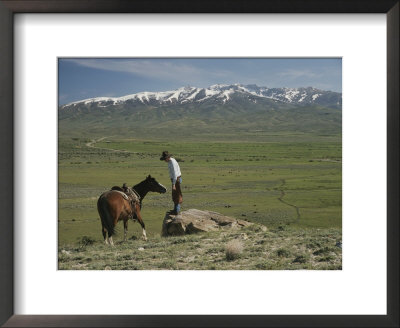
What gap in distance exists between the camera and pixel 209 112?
7.52 meters

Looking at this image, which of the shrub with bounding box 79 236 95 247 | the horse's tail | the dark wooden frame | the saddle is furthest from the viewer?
the saddle

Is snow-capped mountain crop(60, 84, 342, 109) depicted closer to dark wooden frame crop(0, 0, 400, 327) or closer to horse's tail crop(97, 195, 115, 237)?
dark wooden frame crop(0, 0, 400, 327)

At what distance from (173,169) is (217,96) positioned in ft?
4.98

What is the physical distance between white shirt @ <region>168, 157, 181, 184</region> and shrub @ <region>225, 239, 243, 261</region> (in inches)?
56.6

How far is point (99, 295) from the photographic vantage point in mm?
6012

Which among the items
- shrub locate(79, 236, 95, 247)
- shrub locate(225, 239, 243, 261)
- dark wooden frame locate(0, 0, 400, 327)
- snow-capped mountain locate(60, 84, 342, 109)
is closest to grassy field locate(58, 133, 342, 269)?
shrub locate(79, 236, 95, 247)

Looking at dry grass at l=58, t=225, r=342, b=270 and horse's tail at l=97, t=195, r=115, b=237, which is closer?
dry grass at l=58, t=225, r=342, b=270

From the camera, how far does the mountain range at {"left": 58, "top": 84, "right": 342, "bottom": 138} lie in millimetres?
6895

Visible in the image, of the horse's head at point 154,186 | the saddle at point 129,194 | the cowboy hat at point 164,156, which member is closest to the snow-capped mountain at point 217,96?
the cowboy hat at point 164,156

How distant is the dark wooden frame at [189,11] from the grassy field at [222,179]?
870 mm

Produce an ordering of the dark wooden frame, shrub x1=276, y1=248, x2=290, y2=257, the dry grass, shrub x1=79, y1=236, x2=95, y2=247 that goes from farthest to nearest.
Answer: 1. shrub x1=79, y1=236, x2=95, y2=247
2. shrub x1=276, y1=248, x2=290, y2=257
3. the dry grass
4. the dark wooden frame

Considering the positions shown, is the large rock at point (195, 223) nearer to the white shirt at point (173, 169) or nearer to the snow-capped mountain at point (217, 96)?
the white shirt at point (173, 169)

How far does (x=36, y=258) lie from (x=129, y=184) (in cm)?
187

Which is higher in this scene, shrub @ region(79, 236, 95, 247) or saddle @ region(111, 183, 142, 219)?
saddle @ region(111, 183, 142, 219)
